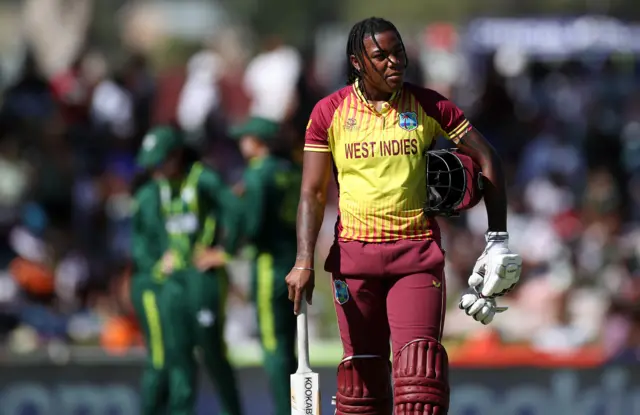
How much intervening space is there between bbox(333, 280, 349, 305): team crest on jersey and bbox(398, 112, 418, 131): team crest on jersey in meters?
0.84

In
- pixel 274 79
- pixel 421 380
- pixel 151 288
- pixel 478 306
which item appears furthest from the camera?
pixel 274 79

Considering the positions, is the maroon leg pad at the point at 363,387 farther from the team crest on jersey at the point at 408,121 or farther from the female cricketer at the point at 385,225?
the team crest on jersey at the point at 408,121

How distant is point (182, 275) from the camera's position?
949 centimetres

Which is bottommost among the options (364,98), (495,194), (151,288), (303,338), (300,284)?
(303,338)

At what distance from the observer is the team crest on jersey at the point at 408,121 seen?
252 inches

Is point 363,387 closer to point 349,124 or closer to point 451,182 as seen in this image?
point 451,182

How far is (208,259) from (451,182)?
3460 millimetres

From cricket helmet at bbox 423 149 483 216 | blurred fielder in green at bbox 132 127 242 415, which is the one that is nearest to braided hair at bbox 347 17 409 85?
cricket helmet at bbox 423 149 483 216

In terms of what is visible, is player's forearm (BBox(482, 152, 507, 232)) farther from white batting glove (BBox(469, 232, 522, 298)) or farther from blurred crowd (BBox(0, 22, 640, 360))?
blurred crowd (BBox(0, 22, 640, 360))

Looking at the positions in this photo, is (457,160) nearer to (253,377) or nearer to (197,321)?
(197,321)

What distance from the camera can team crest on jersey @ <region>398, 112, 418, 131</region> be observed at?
6.39m

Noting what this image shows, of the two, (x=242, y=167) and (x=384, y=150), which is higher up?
(x=242, y=167)

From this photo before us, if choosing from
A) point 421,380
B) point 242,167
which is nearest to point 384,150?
point 421,380

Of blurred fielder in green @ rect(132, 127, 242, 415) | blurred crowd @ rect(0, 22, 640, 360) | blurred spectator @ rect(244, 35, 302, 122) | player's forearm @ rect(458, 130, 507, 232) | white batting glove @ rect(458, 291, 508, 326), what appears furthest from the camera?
blurred spectator @ rect(244, 35, 302, 122)
